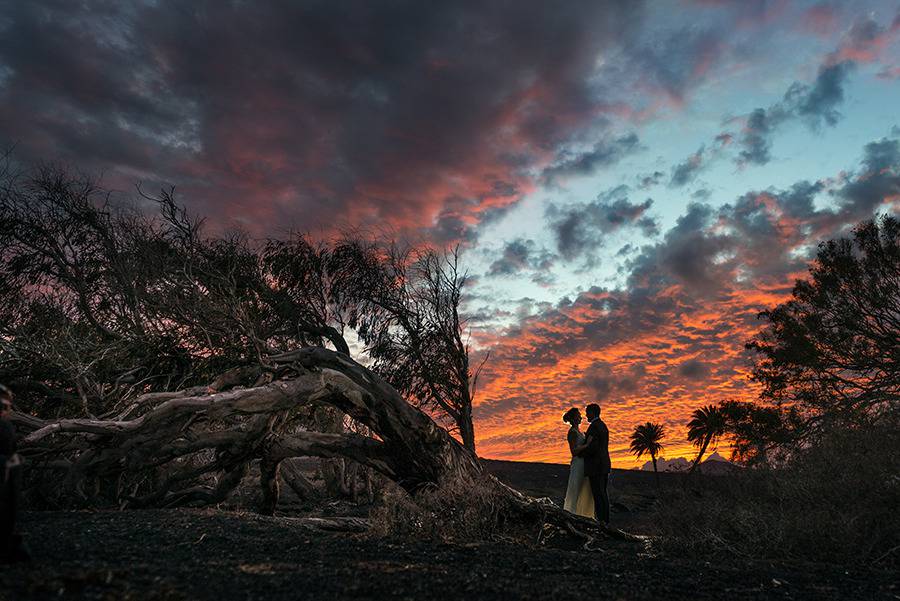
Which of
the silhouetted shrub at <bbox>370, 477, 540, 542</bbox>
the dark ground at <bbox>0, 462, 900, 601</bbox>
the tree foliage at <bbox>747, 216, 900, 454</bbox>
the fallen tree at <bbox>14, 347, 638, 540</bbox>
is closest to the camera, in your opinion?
the dark ground at <bbox>0, 462, 900, 601</bbox>

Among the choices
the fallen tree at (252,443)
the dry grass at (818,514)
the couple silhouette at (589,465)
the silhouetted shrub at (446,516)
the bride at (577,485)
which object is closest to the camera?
the silhouetted shrub at (446,516)

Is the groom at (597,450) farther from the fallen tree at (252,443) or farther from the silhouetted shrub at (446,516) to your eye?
the silhouetted shrub at (446,516)

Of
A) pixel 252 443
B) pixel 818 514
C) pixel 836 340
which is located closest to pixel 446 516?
pixel 252 443

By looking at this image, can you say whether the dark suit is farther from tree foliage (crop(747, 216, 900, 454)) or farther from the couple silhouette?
tree foliage (crop(747, 216, 900, 454))

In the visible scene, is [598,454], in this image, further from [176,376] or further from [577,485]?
[176,376]

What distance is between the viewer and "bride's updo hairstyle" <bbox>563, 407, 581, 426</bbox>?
11.2 m

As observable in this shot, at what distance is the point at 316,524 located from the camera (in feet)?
27.1

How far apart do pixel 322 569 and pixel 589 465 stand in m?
6.95

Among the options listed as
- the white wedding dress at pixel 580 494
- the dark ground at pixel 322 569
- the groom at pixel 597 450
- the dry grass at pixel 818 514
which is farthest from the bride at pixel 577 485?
the dark ground at pixel 322 569

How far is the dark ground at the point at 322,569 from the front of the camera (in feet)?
13.7

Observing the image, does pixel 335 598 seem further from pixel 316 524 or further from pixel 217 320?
pixel 217 320

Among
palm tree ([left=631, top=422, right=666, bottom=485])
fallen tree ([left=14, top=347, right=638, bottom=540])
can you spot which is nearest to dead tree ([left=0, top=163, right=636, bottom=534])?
fallen tree ([left=14, top=347, right=638, bottom=540])

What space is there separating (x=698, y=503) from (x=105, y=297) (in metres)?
12.4

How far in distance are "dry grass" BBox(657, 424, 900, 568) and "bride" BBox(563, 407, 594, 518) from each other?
129cm
